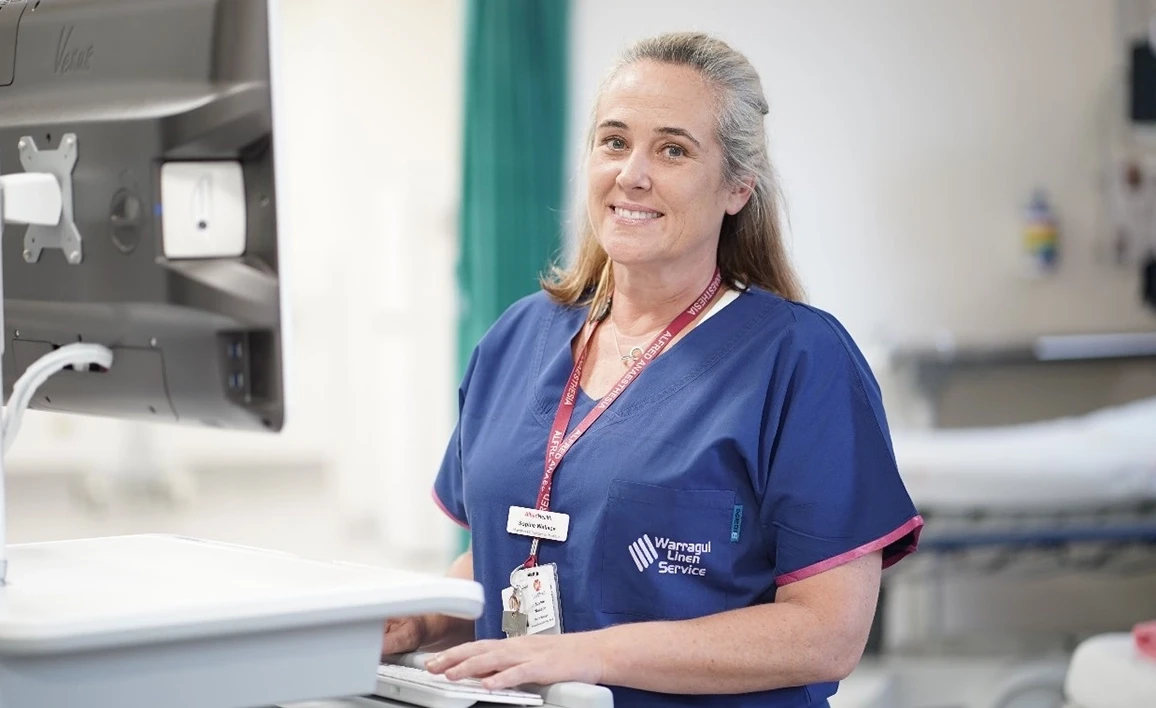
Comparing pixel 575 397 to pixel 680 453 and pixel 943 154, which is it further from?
pixel 943 154

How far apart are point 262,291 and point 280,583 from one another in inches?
9.0

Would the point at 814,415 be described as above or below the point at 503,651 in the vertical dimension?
above

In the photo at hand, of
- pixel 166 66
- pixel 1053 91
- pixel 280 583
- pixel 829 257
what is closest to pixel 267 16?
pixel 166 66

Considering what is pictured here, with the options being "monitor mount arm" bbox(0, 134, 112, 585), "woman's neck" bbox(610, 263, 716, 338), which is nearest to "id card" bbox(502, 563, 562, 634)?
"woman's neck" bbox(610, 263, 716, 338)

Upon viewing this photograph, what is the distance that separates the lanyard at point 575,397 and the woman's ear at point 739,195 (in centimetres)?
9

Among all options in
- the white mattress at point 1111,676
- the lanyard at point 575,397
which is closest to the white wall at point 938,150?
the white mattress at point 1111,676

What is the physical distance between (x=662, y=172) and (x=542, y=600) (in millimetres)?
526

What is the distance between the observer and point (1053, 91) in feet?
15.7

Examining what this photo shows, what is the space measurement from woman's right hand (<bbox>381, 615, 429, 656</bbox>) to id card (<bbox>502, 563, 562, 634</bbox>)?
120 millimetres

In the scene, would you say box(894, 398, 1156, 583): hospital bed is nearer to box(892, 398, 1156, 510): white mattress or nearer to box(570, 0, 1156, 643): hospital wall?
box(892, 398, 1156, 510): white mattress

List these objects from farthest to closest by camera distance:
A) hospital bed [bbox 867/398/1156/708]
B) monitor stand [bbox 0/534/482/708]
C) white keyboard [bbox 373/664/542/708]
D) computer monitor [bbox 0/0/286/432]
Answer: hospital bed [bbox 867/398/1156/708] → white keyboard [bbox 373/664/542/708] → computer monitor [bbox 0/0/286/432] → monitor stand [bbox 0/534/482/708]

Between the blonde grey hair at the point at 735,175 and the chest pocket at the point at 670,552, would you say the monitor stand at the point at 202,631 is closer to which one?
the chest pocket at the point at 670,552

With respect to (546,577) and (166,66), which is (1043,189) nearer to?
(546,577)

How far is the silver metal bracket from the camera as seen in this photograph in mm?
1272
